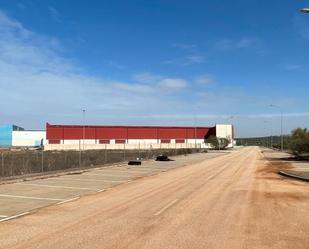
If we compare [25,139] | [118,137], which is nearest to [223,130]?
[118,137]

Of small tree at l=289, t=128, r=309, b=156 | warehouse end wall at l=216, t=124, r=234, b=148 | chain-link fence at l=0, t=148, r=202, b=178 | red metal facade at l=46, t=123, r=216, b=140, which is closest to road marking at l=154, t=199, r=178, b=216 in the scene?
chain-link fence at l=0, t=148, r=202, b=178

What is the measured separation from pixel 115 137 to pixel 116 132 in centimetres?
168

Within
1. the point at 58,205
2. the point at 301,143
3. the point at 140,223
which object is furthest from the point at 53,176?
the point at 301,143

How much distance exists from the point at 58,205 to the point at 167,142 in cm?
14124

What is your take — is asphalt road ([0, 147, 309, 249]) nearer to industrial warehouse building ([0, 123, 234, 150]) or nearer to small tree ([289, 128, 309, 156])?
small tree ([289, 128, 309, 156])

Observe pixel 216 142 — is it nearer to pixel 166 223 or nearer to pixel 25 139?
pixel 25 139

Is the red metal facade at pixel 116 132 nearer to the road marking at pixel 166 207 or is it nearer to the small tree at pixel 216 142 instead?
the small tree at pixel 216 142

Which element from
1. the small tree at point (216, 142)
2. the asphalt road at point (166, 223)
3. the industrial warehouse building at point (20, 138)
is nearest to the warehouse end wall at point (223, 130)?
the small tree at point (216, 142)

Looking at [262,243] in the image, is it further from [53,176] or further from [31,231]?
[53,176]

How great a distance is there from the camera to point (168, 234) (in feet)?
33.5

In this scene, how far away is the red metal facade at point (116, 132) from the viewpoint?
14788 cm

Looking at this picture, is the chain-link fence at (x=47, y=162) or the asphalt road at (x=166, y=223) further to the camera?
the chain-link fence at (x=47, y=162)

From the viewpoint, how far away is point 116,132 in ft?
500

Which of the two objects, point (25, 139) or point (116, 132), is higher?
point (116, 132)
